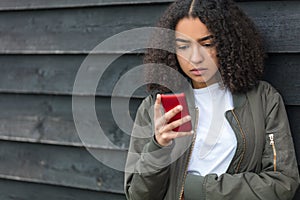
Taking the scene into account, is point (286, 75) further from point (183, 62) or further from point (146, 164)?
point (146, 164)

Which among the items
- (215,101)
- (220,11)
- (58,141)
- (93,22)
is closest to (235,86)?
(215,101)

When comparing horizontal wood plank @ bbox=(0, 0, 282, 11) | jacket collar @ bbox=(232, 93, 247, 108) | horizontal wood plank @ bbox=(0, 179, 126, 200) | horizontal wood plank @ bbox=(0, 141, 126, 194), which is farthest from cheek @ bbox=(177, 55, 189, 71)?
horizontal wood plank @ bbox=(0, 179, 126, 200)

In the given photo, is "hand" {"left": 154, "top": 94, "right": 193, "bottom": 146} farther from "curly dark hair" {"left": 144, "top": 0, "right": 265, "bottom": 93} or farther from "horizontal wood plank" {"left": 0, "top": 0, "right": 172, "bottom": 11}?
"horizontal wood plank" {"left": 0, "top": 0, "right": 172, "bottom": 11}

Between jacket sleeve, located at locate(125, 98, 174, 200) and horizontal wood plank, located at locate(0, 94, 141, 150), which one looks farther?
horizontal wood plank, located at locate(0, 94, 141, 150)

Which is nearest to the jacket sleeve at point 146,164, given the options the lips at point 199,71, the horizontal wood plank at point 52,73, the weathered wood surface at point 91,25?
the lips at point 199,71

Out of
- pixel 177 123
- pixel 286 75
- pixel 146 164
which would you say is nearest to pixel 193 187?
pixel 146 164

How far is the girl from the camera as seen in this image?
1600mm

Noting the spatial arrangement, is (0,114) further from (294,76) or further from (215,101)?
(294,76)

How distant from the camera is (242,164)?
1654 millimetres

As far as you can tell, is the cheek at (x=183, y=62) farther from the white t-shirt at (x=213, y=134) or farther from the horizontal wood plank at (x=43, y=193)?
the horizontal wood plank at (x=43, y=193)

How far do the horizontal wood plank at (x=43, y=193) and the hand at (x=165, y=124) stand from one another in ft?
2.35

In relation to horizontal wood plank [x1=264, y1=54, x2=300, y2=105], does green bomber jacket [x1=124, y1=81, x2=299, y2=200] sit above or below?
below

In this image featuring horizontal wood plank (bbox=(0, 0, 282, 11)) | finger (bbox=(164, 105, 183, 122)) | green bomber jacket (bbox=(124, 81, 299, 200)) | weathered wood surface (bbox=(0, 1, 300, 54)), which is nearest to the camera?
finger (bbox=(164, 105, 183, 122))

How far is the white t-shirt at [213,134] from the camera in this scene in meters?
1.67
